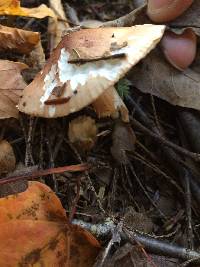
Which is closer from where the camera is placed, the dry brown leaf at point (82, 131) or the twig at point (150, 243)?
the twig at point (150, 243)

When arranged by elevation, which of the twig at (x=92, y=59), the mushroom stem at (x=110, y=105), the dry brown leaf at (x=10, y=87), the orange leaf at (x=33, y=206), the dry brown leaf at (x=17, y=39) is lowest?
the orange leaf at (x=33, y=206)

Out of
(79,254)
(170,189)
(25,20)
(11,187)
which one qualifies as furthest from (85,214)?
(25,20)

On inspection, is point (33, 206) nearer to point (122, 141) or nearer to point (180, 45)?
point (122, 141)

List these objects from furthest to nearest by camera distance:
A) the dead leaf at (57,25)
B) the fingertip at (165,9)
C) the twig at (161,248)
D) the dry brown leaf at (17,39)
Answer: the dead leaf at (57,25)
the dry brown leaf at (17,39)
the fingertip at (165,9)
the twig at (161,248)

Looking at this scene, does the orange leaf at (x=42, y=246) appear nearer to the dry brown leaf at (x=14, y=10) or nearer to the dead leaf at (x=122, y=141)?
the dead leaf at (x=122, y=141)

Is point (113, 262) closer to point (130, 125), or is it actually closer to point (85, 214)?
point (85, 214)

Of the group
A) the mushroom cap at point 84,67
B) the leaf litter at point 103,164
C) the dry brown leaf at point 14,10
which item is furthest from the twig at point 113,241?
the dry brown leaf at point 14,10
